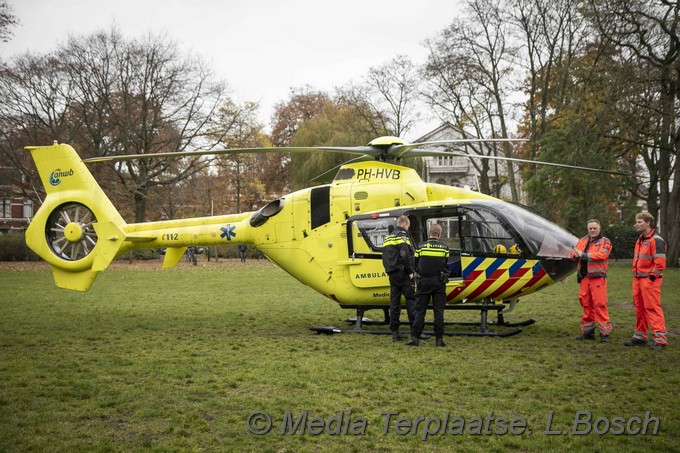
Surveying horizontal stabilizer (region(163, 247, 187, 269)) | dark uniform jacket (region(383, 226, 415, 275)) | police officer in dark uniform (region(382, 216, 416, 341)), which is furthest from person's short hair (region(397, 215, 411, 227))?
horizontal stabilizer (region(163, 247, 187, 269))

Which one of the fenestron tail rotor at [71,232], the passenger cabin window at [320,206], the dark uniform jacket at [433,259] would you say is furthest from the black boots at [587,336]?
the fenestron tail rotor at [71,232]

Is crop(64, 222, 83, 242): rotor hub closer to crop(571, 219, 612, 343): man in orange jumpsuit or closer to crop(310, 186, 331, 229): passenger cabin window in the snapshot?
crop(310, 186, 331, 229): passenger cabin window

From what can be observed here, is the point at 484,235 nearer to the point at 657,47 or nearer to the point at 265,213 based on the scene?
the point at 265,213

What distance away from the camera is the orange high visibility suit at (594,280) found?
969 centimetres

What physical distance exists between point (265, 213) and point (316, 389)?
5628mm

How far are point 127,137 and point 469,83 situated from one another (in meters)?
23.7

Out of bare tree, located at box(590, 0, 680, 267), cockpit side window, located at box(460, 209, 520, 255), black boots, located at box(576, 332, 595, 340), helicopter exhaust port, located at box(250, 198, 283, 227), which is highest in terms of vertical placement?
bare tree, located at box(590, 0, 680, 267)

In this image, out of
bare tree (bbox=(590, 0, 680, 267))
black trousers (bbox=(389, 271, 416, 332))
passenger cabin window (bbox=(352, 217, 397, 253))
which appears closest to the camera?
black trousers (bbox=(389, 271, 416, 332))

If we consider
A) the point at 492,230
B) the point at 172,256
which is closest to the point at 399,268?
the point at 492,230

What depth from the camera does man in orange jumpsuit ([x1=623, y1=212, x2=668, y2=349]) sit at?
9070 mm

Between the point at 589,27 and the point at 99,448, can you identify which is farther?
the point at 589,27

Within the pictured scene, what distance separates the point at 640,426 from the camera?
5.49m

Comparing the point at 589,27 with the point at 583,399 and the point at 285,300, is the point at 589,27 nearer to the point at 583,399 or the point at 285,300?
the point at 285,300

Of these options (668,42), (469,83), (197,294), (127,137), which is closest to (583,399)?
(197,294)
